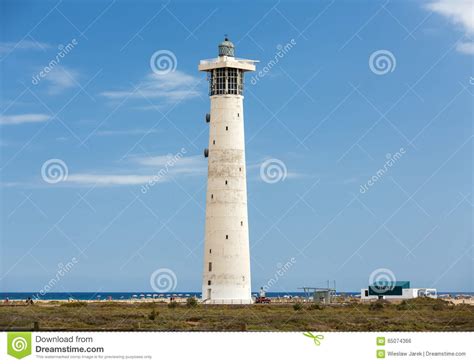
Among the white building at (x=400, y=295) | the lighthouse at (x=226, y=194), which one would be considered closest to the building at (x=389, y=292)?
the white building at (x=400, y=295)

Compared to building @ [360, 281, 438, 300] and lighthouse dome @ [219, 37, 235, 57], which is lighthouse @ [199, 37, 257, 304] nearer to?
lighthouse dome @ [219, 37, 235, 57]

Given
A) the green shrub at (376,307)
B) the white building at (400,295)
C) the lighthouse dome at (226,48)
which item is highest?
the lighthouse dome at (226,48)

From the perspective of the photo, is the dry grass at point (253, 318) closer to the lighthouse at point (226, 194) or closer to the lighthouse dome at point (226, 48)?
the lighthouse at point (226, 194)

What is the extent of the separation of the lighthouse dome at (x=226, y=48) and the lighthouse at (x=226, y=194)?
71 cm

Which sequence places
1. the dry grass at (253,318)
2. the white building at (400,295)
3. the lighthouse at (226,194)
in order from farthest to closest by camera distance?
the white building at (400,295), the lighthouse at (226,194), the dry grass at (253,318)

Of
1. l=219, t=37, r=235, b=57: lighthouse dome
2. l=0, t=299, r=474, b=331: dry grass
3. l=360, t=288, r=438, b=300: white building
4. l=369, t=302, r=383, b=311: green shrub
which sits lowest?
l=0, t=299, r=474, b=331: dry grass

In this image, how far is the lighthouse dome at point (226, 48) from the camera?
74000 mm

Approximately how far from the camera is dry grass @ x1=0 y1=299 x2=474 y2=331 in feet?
164

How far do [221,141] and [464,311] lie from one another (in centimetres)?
2029

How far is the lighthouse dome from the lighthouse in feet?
2.33

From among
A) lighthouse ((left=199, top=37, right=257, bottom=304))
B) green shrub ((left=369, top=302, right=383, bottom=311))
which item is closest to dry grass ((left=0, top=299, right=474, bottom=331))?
green shrub ((left=369, top=302, right=383, bottom=311))

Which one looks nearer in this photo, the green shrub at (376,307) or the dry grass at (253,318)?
the dry grass at (253,318)
